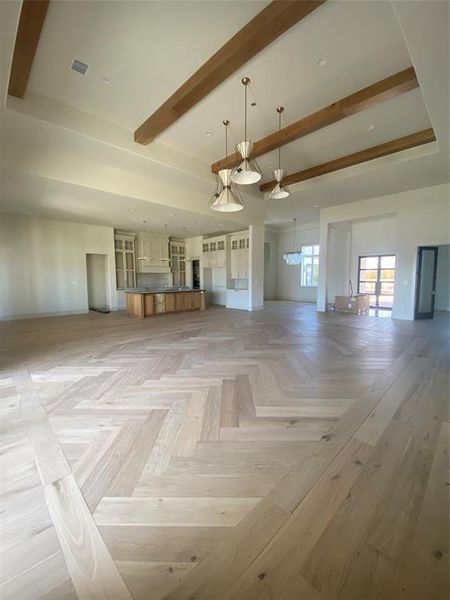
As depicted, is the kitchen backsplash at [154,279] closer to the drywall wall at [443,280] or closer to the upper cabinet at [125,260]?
the upper cabinet at [125,260]

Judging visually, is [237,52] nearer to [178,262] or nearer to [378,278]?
[178,262]

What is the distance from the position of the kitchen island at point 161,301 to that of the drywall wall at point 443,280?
332 inches

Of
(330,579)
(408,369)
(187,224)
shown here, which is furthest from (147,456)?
(187,224)

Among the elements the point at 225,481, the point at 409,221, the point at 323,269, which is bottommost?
the point at 225,481

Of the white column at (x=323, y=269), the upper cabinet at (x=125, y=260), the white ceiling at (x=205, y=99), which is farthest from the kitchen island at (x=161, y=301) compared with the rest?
the white column at (x=323, y=269)

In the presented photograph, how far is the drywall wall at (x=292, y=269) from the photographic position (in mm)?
11863

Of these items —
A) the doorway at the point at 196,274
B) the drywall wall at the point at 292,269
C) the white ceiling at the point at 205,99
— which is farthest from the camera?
the drywall wall at the point at 292,269

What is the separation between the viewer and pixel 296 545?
1190 millimetres

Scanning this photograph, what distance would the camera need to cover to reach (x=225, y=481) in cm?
158

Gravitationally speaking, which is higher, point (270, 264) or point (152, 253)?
point (152, 253)

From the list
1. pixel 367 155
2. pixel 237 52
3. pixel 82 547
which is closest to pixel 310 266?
pixel 367 155

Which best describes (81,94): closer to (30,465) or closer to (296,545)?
(30,465)

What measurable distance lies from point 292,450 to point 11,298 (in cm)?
874

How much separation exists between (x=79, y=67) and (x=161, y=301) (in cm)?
604
